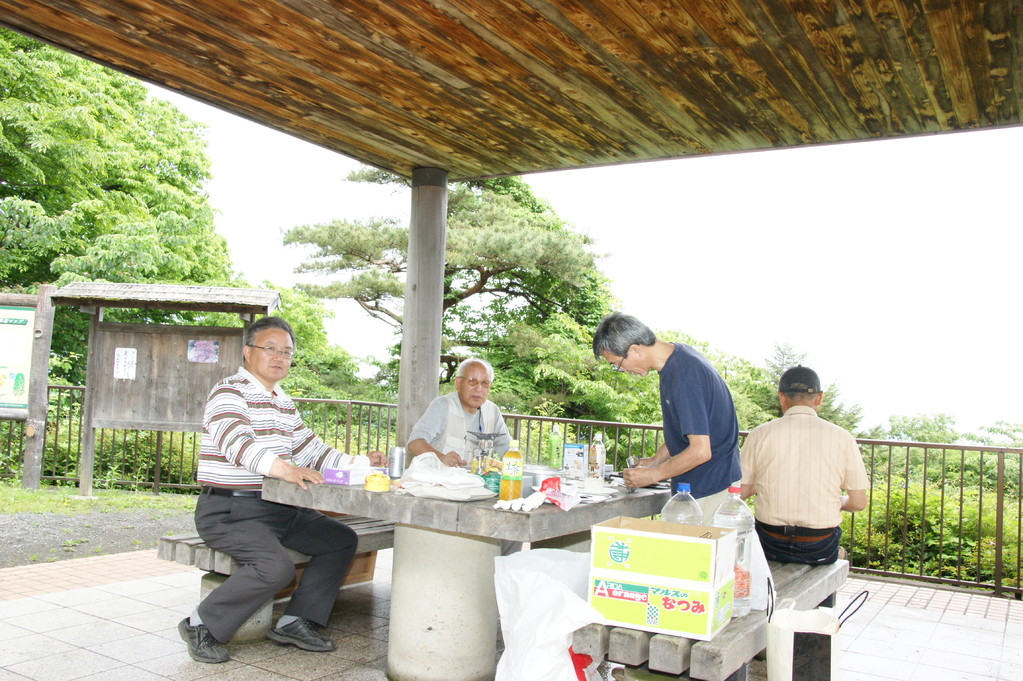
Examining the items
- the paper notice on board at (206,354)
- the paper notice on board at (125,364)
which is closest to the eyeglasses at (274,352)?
the paper notice on board at (206,354)

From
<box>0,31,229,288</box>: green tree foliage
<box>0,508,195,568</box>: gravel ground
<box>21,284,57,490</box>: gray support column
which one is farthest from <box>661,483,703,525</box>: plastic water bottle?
<box>0,31,229,288</box>: green tree foliage

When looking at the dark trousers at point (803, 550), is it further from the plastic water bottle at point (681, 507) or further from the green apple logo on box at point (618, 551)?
the green apple logo on box at point (618, 551)

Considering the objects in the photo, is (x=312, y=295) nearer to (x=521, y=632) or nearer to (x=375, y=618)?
(x=375, y=618)

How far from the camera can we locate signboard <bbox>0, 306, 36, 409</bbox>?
8258mm

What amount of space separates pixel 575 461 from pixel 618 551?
1500 mm

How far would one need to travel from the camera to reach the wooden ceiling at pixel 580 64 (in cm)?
329

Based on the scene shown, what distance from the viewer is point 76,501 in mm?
7863

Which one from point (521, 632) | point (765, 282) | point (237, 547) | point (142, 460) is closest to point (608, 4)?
point (521, 632)

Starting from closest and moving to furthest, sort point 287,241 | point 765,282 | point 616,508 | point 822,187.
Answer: point 616,508 → point 287,241 → point 765,282 → point 822,187

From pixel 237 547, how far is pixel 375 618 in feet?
3.81

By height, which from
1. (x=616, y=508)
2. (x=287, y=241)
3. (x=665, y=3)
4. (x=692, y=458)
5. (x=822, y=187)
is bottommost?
(x=616, y=508)

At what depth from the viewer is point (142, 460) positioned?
412 inches

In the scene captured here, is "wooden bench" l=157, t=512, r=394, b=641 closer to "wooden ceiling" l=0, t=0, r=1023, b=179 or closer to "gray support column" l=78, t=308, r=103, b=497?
"wooden ceiling" l=0, t=0, r=1023, b=179

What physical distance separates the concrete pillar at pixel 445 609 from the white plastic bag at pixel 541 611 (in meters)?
0.68
